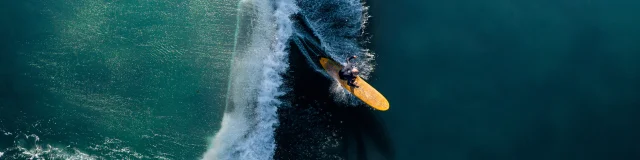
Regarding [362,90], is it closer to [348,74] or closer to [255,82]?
[348,74]

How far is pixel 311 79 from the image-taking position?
15.7 meters

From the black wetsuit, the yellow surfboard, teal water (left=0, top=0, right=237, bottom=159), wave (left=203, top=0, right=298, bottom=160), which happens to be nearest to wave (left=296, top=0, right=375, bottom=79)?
the yellow surfboard

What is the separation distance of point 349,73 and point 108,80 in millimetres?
8144

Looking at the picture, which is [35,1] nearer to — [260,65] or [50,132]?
[50,132]

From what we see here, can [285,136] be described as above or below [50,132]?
above

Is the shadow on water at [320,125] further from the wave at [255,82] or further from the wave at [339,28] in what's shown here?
the wave at [339,28]

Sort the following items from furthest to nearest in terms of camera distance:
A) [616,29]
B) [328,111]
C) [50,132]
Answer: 1. [616,29]
2. [328,111]
3. [50,132]

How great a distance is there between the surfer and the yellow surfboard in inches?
8.4

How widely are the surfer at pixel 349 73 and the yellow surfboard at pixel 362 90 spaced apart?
212 mm

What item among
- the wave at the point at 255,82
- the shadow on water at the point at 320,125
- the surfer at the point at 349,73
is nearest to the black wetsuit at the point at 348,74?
the surfer at the point at 349,73

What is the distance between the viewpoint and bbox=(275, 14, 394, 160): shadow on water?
15.4 meters

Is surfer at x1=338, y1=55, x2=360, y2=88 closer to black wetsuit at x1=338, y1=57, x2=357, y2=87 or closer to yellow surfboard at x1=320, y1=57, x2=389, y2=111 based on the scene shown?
black wetsuit at x1=338, y1=57, x2=357, y2=87

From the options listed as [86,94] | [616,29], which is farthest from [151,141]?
[616,29]

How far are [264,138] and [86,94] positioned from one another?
20.1 ft
